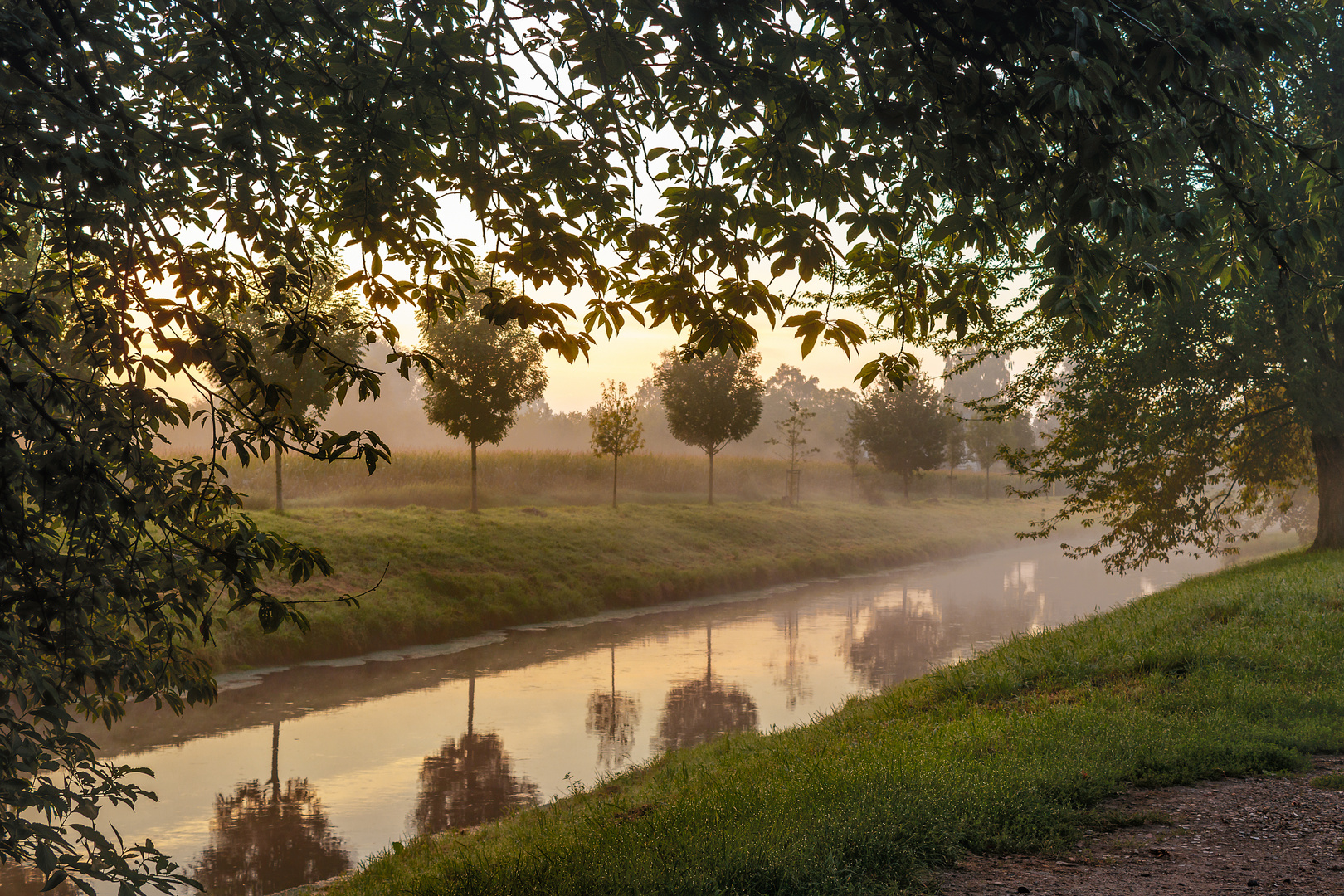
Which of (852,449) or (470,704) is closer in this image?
(470,704)

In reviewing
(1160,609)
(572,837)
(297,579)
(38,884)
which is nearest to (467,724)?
(38,884)

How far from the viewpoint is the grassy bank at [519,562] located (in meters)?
17.6

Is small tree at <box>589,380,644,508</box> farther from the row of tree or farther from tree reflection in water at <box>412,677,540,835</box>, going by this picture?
tree reflection in water at <box>412,677,540,835</box>

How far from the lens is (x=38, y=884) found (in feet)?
25.2

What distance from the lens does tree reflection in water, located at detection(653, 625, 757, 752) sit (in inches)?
471

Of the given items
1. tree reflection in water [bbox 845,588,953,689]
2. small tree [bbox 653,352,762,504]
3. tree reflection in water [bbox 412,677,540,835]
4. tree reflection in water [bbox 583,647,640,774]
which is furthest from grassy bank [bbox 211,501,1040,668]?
tree reflection in water [bbox 845,588,953,689]

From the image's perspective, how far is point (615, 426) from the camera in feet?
116

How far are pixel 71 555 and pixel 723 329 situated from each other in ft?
11.4

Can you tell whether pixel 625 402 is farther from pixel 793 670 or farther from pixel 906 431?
pixel 906 431

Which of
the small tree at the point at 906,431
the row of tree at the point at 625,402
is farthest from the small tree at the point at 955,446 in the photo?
the small tree at the point at 906,431

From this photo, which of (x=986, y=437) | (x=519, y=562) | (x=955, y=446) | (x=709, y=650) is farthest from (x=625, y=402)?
(x=986, y=437)

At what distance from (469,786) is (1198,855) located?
7452 millimetres

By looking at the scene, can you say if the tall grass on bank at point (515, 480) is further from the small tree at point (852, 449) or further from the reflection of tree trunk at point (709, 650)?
the reflection of tree trunk at point (709, 650)

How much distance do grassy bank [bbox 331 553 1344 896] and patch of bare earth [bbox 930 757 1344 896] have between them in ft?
0.65
